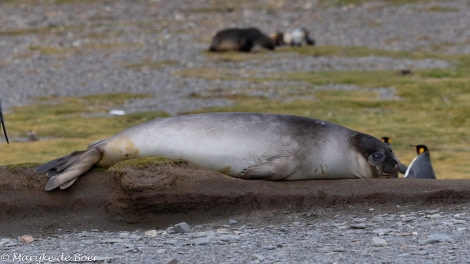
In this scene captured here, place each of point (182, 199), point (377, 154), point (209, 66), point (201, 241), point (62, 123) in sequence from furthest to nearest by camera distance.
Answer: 1. point (209, 66)
2. point (62, 123)
3. point (377, 154)
4. point (182, 199)
5. point (201, 241)

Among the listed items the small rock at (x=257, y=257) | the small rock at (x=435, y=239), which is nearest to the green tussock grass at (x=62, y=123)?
the small rock at (x=257, y=257)

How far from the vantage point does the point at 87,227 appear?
7121mm

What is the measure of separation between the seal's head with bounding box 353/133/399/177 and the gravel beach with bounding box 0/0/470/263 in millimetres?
643

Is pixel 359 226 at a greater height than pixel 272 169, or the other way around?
pixel 272 169

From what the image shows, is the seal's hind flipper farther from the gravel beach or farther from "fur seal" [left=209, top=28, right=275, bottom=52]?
"fur seal" [left=209, top=28, right=275, bottom=52]

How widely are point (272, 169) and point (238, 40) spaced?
61.2 feet

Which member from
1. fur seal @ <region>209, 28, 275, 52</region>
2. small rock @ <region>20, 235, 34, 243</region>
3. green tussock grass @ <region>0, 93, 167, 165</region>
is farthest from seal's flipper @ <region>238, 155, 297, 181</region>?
fur seal @ <region>209, 28, 275, 52</region>

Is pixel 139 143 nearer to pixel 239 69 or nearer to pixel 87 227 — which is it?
pixel 87 227

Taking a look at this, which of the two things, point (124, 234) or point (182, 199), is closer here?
point (124, 234)

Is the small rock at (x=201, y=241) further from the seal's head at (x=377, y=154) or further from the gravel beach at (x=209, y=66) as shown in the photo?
the seal's head at (x=377, y=154)

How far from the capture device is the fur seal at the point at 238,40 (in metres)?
25.7

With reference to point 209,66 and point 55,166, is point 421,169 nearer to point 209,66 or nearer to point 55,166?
point 55,166

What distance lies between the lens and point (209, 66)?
2288cm

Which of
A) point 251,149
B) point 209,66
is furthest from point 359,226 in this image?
point 209,66
